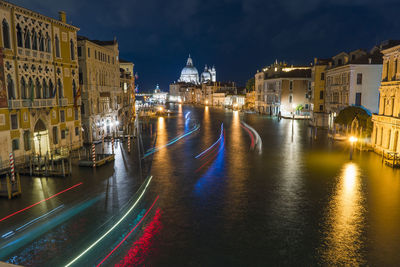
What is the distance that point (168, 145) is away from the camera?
38.9 meters

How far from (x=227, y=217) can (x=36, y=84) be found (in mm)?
23203

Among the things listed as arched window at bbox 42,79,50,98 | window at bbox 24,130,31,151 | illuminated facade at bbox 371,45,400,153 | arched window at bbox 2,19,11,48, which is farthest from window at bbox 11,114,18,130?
illuminated facade at bbox 371,45,400,153

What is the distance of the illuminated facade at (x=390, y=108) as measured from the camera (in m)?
29.2

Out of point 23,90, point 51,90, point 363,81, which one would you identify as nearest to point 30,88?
point 23,90

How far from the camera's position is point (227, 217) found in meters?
16.2

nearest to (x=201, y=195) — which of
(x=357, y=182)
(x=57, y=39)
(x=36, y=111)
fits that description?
(x=357, y=182)

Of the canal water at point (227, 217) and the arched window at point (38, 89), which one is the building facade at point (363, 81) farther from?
the arched window at point (38, 89)

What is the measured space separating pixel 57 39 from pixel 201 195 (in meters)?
23.8

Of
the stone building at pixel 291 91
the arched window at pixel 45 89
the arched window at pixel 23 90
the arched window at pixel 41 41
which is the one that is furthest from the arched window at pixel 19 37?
the stone building at pixel 291 91

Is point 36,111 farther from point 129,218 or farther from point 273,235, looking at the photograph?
point 273,235

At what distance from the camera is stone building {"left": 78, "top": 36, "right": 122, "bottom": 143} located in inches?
1532

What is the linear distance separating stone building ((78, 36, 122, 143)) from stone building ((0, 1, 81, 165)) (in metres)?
3.29

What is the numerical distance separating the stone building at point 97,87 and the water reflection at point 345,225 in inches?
1136

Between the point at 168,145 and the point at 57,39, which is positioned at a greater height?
the point at 57,39
